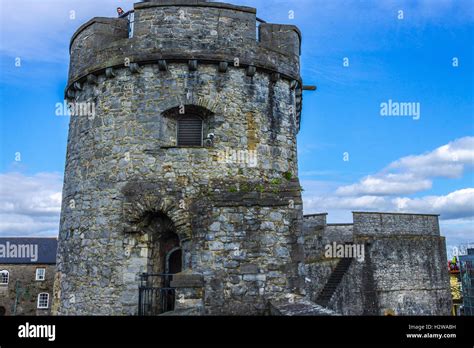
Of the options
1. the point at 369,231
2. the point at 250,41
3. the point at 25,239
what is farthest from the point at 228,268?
the point at 25,239

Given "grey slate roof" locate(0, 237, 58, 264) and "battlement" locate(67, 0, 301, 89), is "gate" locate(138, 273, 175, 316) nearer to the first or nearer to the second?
"battlement" locate(67, 0, 301, 89)

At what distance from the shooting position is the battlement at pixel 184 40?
9.93m

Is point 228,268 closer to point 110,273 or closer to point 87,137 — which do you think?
point 110,273

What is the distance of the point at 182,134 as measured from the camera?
33.6 ft

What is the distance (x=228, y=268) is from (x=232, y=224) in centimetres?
95

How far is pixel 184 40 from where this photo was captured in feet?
32.8

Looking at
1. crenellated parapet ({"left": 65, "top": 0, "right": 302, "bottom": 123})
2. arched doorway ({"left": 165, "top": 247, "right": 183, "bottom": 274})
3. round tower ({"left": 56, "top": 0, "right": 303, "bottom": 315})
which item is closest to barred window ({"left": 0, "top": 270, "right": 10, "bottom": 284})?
round tower ({"left": 56, "top": 0, "right": 303, "bottom": 315})

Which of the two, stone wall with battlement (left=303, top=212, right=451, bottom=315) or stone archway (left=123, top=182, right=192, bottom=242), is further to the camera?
stone wall with battlement (left=303, top=212, right=451, bottom=315)

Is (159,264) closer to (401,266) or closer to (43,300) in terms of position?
(401,266)

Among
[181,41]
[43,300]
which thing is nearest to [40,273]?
[43,300]

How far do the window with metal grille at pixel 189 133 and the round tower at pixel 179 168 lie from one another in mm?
27

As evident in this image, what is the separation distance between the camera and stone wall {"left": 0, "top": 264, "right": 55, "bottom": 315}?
34.5 m

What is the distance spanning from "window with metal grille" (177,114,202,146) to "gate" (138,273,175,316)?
3.27 metres

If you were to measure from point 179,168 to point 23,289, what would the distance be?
32105 millimetres
